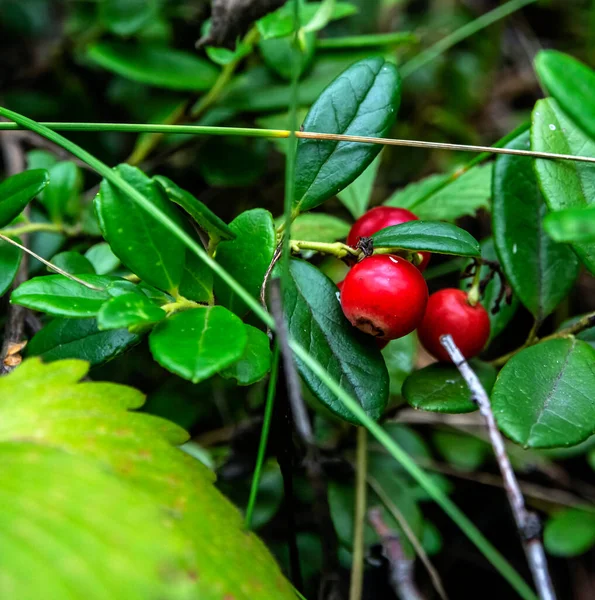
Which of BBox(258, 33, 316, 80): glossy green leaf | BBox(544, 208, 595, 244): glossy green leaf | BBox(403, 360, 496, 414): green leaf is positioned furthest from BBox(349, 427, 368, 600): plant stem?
BBox(258, 33, 316, 80): glossy green leaf

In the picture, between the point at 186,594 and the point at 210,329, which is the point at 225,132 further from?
the point at 186,594

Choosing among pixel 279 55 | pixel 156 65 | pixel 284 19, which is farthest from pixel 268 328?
pixel 156 65

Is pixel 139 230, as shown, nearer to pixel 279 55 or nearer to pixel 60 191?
pixel 60 191

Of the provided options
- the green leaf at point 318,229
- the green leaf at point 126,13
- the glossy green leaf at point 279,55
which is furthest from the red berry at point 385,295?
the green leaf at point 126,13

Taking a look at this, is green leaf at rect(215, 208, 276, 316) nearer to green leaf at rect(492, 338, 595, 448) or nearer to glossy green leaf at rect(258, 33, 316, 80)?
green leaf at rect(492, 338, 595, 448)

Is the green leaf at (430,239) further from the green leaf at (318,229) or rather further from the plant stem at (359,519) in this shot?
the plant stem at (359,519)
